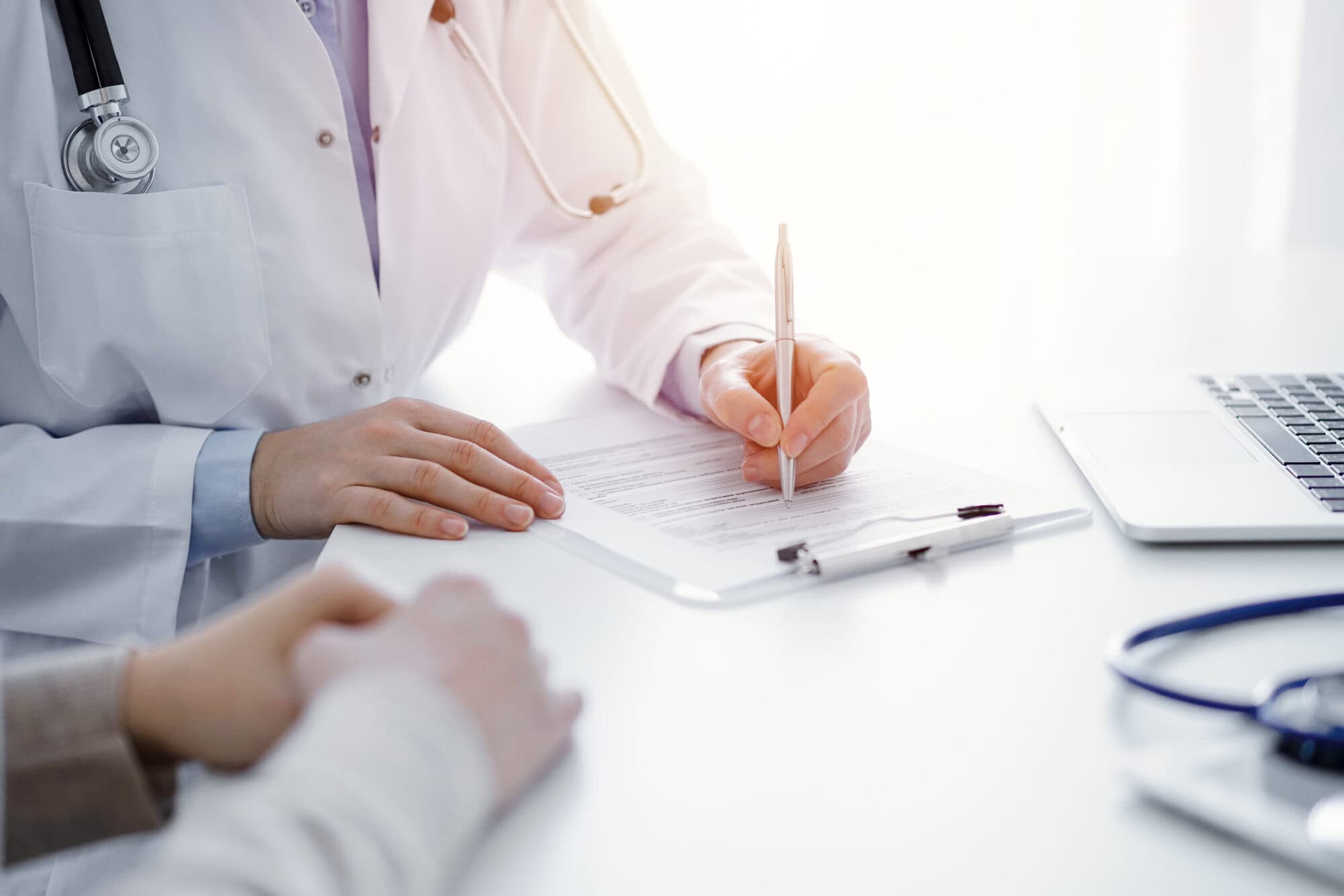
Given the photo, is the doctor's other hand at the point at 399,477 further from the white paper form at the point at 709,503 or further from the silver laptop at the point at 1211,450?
the silver laptop at the point at 1211,450

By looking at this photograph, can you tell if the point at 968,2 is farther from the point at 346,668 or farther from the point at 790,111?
the point at 346,668

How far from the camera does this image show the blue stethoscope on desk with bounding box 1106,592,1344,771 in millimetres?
364

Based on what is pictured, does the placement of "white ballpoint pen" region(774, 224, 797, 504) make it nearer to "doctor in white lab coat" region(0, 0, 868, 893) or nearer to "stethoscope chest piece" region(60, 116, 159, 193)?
"doctor in white lab coat" region(0, 0, 868, 893)

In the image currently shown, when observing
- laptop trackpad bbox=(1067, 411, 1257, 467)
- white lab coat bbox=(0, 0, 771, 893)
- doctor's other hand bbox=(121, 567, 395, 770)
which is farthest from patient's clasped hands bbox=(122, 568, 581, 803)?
laptop trackpad bbox=(1067, 411, 1257, 467)

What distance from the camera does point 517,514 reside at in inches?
25.1

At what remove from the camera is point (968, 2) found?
2.26 meters

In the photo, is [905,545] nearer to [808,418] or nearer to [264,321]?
[808,418]

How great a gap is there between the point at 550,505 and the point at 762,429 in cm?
16

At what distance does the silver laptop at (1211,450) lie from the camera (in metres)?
0.60

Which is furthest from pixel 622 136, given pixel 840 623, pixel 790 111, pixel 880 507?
pixel 790 111

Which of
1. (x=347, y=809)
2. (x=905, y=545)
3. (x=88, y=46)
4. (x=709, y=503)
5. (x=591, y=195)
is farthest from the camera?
(x=591, y=195)

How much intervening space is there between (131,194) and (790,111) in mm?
1711

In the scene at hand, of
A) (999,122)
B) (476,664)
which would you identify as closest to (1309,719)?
(476,664)

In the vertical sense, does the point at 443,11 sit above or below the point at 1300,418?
above
